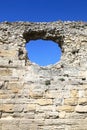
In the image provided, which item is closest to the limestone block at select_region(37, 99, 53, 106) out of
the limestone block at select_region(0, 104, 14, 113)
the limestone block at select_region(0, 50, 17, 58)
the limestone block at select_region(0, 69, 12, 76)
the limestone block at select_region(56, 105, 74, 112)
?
the limestone block at select_region(56, 105, 74, 112)

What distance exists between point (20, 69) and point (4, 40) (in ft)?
3.35

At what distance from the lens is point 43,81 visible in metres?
8.19

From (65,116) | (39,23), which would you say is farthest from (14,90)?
(39,23)

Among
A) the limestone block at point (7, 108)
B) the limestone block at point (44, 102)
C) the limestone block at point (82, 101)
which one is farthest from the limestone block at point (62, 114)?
the limestone block at point (7, 108)

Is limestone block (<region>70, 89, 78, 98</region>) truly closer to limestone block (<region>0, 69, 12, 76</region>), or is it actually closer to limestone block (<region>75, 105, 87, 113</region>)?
limestone block (<region>75, 105, 87, 113</region>)

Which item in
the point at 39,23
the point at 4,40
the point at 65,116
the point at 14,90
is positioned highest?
the point at 39,23

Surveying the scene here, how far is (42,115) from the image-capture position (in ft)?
25.6

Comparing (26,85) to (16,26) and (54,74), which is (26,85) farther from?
(16,26)

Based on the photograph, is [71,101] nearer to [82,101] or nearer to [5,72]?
[82,101]

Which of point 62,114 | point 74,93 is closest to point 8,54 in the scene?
point 74,93

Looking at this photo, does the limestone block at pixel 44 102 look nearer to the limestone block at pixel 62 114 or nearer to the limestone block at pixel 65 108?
the limestone block at pixel 65 108

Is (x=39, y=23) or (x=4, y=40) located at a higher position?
(x=39, y=23)

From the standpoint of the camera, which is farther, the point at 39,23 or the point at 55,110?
the point at 39,23

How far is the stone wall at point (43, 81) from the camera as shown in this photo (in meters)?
7.78
